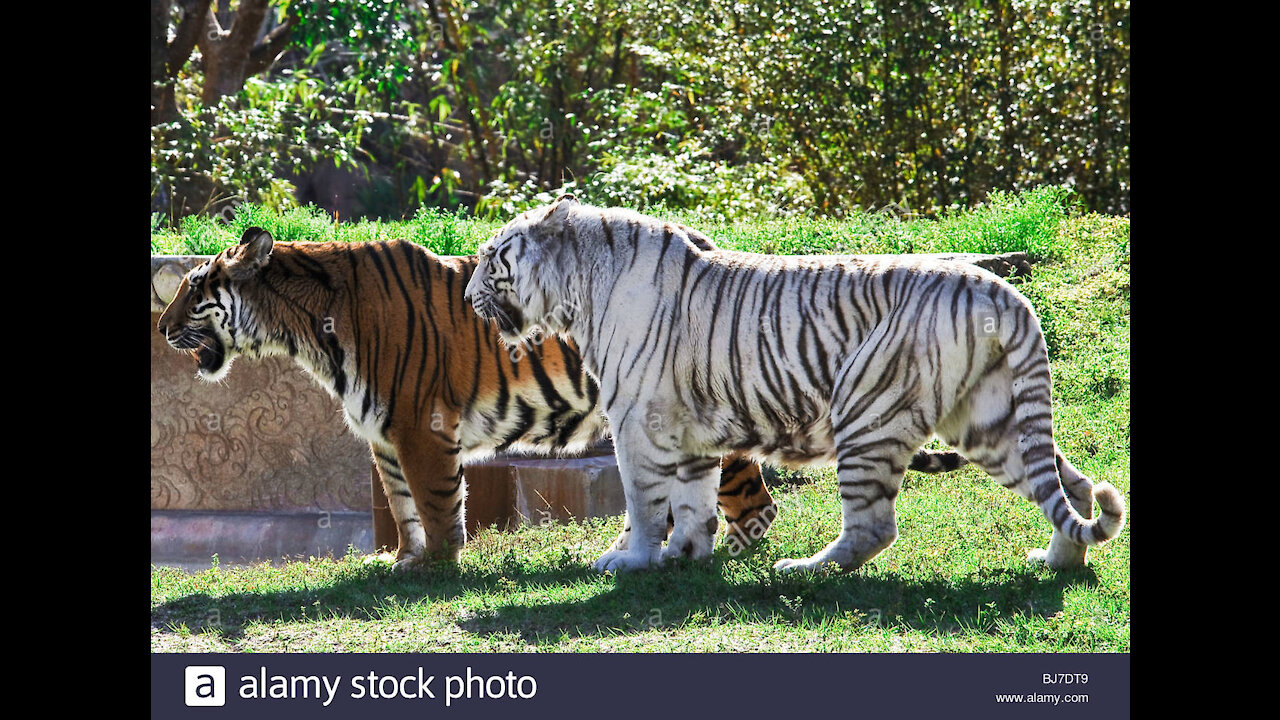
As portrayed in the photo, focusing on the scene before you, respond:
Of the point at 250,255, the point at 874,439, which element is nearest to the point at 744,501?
the point at 874,439

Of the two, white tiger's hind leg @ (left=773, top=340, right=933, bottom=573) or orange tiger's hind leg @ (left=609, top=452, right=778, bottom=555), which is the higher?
white tiger's hind leg @ (left=773, top=340, right=933, bottom=573)

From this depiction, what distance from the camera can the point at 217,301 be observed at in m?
6.30

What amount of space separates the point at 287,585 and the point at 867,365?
9.56ft

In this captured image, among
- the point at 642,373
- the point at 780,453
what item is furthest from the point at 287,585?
the point at 780,453

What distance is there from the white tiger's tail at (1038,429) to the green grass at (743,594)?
302 millimetres

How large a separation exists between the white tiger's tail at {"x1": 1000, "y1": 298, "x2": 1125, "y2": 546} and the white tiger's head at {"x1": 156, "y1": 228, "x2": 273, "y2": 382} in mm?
3480

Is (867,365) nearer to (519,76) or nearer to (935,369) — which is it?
(935,369)

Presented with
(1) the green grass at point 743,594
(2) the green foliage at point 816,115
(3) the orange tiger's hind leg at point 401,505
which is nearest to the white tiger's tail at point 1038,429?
(1) the green grass at point 743,594

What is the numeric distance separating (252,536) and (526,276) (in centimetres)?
339

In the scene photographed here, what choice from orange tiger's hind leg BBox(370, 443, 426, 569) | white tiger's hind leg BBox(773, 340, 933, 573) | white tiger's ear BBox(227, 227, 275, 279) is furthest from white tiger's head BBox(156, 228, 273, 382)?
white tiger's hind leg BBox(773, 340, 933, 573)

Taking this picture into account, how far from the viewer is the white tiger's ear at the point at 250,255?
629 cm

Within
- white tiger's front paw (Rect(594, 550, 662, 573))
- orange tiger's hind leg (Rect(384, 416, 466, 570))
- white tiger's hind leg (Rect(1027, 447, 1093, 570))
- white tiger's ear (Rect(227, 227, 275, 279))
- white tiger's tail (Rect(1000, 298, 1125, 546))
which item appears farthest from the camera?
white tiger's ear (Rect(227, 227, 275, 279))

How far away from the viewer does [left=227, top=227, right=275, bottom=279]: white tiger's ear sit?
6.29 meters

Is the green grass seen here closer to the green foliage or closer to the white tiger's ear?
the white tiger's ear
